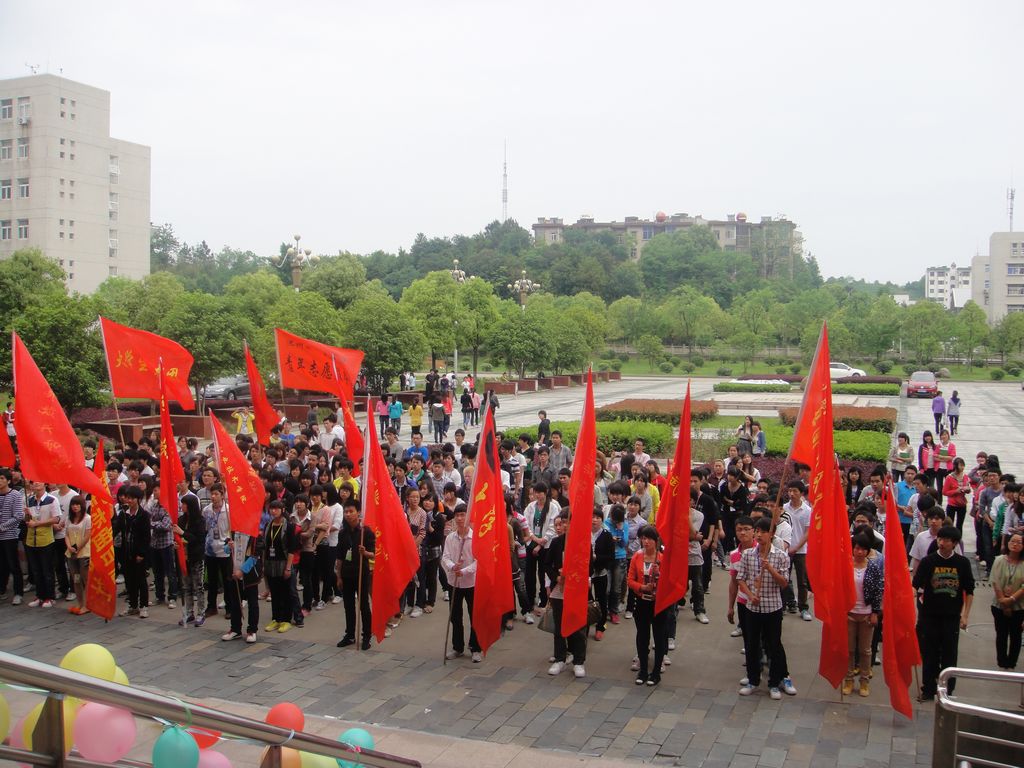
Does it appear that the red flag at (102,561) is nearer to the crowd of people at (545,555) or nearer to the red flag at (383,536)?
the crowd of people at (545,555)

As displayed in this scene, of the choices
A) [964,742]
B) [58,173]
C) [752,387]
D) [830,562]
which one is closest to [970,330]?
[752,387]

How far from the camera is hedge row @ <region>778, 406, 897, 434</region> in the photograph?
24.7 metres

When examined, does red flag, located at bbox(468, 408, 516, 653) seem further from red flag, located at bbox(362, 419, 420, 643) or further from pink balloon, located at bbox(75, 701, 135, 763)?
pink balloon, located at bbox(75, 701, 135, 763)

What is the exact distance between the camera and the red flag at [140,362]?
37.1ft

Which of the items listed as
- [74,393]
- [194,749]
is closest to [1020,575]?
[194,749]

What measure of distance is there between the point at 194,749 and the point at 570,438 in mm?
17119

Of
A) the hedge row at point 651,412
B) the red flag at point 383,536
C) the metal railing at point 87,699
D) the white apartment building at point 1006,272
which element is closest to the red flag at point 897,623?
the red flag at point 383,536

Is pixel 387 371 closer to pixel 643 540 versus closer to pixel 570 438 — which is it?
pixel 570 438

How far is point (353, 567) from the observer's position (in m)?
9.07

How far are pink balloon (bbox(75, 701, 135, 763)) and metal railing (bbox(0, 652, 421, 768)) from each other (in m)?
0.07

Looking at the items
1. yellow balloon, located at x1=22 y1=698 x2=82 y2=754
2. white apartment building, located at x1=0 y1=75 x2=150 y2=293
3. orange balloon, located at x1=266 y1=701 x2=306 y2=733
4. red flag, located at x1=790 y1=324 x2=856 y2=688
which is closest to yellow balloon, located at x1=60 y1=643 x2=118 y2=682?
orange balloon, located at x1=266 y1=701 x2=306 y2=733

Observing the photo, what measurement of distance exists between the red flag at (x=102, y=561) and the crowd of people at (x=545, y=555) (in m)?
0.34

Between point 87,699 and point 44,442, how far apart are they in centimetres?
708

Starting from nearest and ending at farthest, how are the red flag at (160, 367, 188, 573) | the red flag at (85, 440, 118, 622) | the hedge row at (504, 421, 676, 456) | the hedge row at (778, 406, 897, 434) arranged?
1. the red flag at (160, 367, 188, 573)
2. the red flag at (85, 440, 118, 622)
3. the hedge row at (504, 421, 676, 456)
4. the hedge row at (778, 406, 897, 434)
